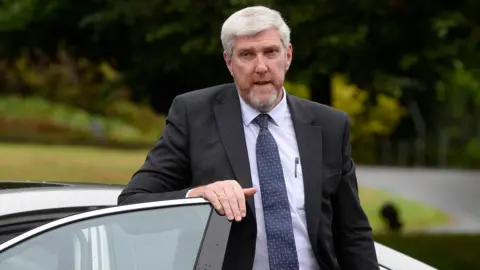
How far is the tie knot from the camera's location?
3115mm

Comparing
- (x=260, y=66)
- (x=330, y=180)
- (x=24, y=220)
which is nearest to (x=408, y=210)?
(x=330, y=180)

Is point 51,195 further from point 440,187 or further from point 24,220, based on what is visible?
point 440,187

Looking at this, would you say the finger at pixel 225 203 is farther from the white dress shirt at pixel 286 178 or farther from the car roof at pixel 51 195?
the car roof at pixel 51 195

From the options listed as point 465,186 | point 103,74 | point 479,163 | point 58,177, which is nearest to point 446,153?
point 479,163

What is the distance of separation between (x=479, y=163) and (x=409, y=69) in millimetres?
32911

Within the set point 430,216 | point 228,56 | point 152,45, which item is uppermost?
point 152,45

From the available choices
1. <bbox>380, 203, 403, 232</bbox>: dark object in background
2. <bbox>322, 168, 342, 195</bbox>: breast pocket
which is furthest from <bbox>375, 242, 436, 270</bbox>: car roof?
<bbox>380, 203, 403, 232</bbox>: dark object in background

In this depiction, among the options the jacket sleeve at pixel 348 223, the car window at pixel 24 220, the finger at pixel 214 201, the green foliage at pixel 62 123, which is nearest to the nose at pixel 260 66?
the jacket sleeve at pixel 348 223

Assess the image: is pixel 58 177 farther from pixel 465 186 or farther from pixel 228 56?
pixel 228 56

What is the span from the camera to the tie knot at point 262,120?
10.2ft

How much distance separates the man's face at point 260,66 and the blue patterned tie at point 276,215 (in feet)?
0.56

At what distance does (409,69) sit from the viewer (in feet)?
35.5

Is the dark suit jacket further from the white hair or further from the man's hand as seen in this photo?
the white hair

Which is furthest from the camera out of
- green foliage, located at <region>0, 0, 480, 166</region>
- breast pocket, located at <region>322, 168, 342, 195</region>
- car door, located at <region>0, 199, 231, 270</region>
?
green foliage, located at <region>0, 0, 480, 166</region>
